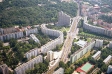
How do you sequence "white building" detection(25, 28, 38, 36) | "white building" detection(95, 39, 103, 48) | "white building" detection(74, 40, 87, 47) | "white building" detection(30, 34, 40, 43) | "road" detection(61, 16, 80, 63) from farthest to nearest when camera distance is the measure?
"white building" detection(25, 28, 38, 36)
"white building" detection(30, 34, 40, 43)
"white building" detection(74, 40, 87, 47)
"white building" detection(95, 39, 103, 48)
"road" detection(61, 16, 80, 63)

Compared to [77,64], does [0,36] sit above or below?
above

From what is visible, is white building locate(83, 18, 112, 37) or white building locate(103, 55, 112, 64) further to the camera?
white building locate(83, 18, 112, 37)

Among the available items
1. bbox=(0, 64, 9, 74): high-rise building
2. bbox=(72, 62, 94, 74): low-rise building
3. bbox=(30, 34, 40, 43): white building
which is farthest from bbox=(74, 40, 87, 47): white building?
bbox=(0, 64, 9, 74): high-rise building

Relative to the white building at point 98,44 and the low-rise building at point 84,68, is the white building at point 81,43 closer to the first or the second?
the white building at point 98,44

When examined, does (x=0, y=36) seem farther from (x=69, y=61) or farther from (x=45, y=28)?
(x=69, y=61)

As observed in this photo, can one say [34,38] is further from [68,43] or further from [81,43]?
[81,43]

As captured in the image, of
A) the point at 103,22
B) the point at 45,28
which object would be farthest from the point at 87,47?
the point at 103,22

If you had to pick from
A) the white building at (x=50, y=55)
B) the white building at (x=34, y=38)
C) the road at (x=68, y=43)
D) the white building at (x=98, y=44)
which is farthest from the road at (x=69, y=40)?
the white building at (x=34, y=38)

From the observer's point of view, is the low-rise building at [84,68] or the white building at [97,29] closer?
the low-rise building at [84,68]

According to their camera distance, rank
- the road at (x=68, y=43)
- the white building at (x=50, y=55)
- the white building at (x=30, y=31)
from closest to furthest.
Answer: the road at (x=68, y=43), the white building at (x=50, y=55), the white building at (x=30, y=31)

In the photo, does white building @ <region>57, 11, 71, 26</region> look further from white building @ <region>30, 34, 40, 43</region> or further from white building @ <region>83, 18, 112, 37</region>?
white building @ <region>30, 34, 40, 43</region>

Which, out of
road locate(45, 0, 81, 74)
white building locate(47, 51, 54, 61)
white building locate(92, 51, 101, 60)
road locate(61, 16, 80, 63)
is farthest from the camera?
road locate(61, 16, 80, 63)
